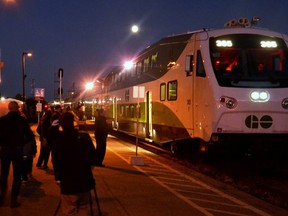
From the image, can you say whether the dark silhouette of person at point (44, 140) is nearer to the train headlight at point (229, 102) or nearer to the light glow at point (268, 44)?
the train headlight at point (229, 102)

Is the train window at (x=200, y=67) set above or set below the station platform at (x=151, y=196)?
above

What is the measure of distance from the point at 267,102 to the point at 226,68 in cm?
141

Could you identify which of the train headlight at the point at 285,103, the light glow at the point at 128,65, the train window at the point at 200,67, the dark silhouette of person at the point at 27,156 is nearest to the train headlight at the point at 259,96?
the train headlight at the point at 285,103

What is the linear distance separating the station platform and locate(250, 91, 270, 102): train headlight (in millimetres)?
2443

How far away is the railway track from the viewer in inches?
430

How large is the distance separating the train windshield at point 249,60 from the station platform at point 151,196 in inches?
111

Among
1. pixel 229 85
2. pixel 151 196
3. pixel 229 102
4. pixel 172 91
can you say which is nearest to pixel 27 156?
pixel 151 196

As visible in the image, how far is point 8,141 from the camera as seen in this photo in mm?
8312

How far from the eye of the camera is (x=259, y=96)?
515 inches

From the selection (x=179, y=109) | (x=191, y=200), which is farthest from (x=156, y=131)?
(x=191, y=200)

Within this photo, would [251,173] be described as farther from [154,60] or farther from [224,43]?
[154,60]

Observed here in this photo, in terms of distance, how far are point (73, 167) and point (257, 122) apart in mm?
8251

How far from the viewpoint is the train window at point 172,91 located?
1602 centimetres

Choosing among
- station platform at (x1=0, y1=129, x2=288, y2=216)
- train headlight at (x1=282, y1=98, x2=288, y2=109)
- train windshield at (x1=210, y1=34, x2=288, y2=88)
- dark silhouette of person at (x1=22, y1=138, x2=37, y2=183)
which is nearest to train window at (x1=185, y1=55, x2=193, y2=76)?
train windshield at (x1=210, y1=34, x2=288, y2=88)
